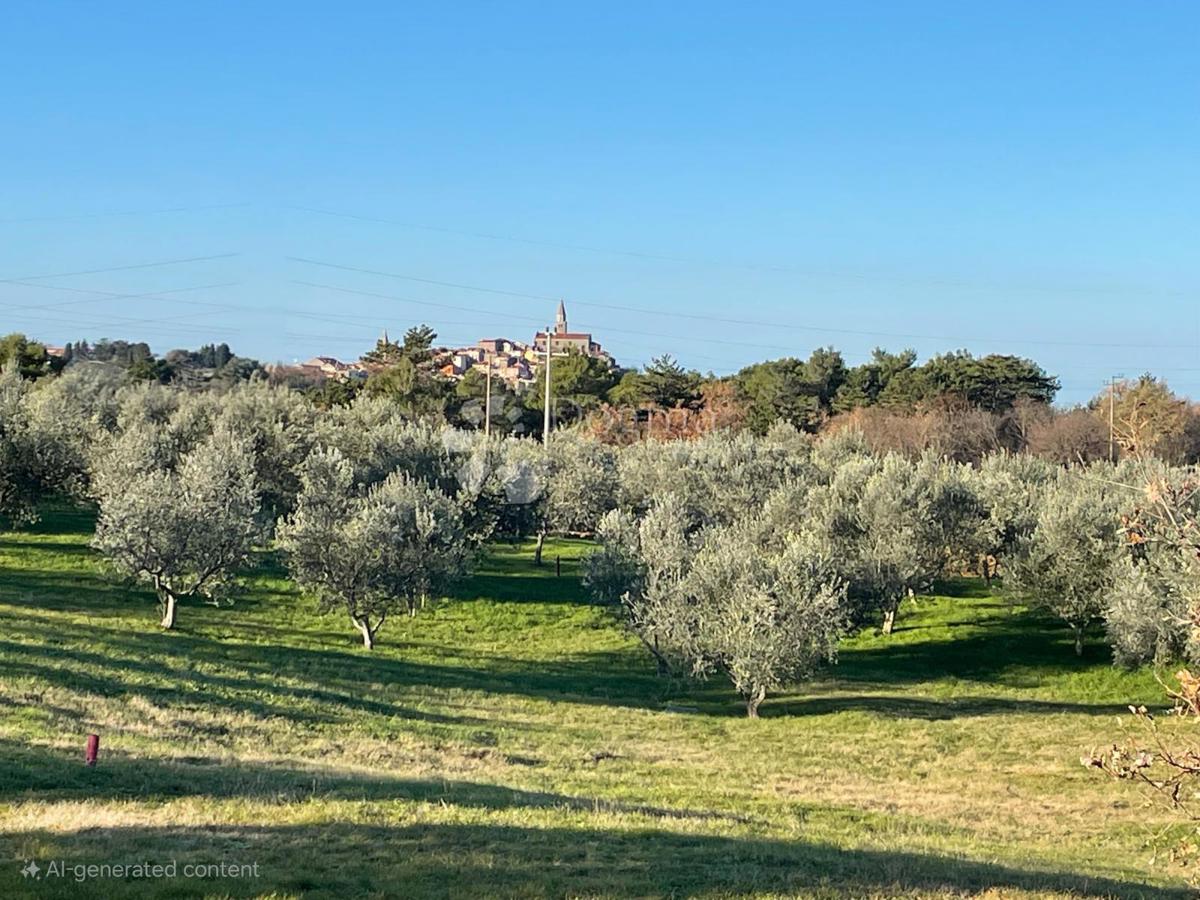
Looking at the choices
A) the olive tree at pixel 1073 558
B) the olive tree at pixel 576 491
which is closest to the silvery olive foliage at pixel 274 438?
the olive tree at pixel 576 491

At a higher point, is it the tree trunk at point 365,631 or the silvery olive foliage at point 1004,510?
the silvery olive foliage at point 1004,510

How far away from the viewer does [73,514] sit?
2158 inches

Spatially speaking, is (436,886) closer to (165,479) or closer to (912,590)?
(165,479)

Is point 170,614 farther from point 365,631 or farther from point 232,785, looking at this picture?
point 232,785

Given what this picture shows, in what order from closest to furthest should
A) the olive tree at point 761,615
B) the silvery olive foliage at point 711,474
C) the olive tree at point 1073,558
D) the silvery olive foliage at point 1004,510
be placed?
the olive tree at point 761,615 → the olive tree at point 1073,558 → the silvery olive foliage at point 1004,510 → the silvery olive foliage at point 711,474

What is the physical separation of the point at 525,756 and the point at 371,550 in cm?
1374

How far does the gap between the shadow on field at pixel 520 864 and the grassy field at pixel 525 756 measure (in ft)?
0.19

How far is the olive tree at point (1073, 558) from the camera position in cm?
3841

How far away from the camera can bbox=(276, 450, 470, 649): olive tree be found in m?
35.3

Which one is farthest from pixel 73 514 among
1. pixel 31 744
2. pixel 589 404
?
pixel 589 404

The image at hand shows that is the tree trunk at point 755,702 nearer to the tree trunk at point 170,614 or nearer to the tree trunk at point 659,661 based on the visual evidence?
the tree trunk at point 659,661

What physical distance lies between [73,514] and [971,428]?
2326 inches

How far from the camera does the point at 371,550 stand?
35250mm

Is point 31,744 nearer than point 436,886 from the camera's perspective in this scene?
No
